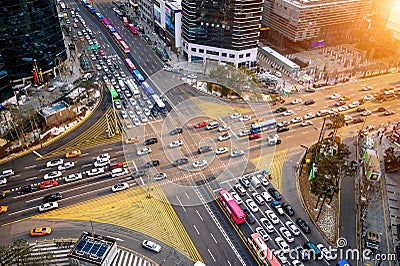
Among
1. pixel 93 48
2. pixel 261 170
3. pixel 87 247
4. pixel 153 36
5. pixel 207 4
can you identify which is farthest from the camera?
pixel 153 36

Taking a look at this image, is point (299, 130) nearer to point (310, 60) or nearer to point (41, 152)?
point (310, 60)

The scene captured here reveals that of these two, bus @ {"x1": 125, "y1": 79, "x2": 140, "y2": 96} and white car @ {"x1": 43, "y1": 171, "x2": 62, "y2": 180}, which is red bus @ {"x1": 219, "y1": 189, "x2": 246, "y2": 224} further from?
bus @ {"x1": 125, "y1": 79, "x2": 140, "y2": 96}

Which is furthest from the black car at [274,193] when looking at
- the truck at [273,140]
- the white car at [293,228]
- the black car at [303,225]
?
the truck at [273,140]

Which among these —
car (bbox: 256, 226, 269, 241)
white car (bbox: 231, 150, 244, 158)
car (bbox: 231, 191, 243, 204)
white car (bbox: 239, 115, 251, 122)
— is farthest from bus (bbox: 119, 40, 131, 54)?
car (bbox: 256, 226, 269, 241)

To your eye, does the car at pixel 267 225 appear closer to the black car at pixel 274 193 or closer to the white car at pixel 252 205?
the white car at pixel 252 205

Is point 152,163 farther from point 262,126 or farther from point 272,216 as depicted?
point 262,126

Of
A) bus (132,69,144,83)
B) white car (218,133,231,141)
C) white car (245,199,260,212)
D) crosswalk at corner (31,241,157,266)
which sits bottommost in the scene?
crosswalk at corner (31,241,157,266)

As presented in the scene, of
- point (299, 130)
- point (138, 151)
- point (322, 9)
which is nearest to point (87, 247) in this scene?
point (138, 151)
